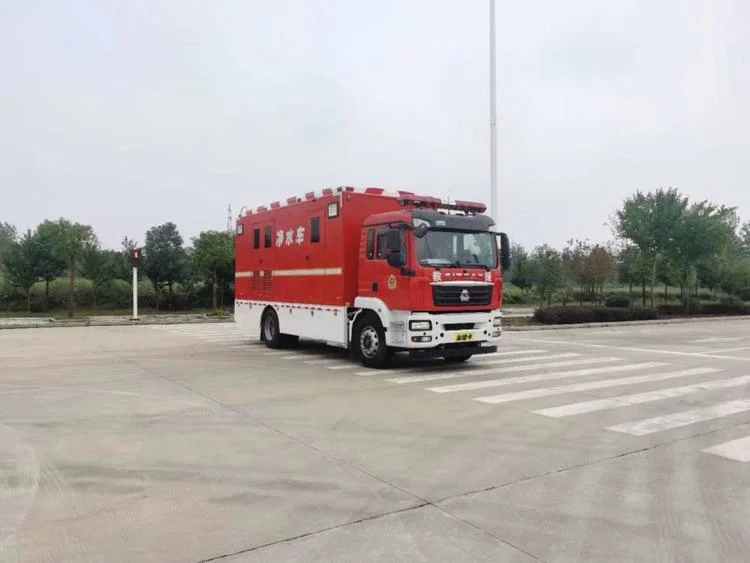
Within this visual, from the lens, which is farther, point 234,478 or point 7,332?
point 7,332

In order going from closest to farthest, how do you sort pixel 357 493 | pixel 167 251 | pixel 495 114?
pixel 357 493
pixel 495 114
pixel 167 251

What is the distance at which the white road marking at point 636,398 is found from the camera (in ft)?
26.6

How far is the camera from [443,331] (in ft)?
37.7

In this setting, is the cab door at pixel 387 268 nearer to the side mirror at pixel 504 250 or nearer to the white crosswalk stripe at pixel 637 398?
the side mirror at pixel 504 250

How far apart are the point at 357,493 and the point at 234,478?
1.15 metres

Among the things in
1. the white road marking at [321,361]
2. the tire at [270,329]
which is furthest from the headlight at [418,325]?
the tire at [270,329]

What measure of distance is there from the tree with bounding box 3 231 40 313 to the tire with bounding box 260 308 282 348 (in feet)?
73.9

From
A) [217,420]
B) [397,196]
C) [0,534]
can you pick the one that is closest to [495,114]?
[397,196]

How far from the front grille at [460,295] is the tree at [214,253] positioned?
2391 centimetres

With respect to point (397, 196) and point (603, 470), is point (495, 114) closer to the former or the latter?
point (397, 196)

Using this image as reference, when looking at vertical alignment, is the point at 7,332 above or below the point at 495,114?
below

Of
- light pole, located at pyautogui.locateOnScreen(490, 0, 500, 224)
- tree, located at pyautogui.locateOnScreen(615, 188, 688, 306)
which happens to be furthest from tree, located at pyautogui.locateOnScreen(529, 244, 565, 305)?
light pole, located at pyautogui.locateOnScreen(490, 0, 500, 224)

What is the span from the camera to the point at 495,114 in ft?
75.7

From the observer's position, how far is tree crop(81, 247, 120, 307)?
1352 inches
